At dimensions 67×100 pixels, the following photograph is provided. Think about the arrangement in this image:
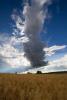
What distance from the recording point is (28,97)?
5.21 m

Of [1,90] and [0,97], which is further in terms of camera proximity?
[1,90]

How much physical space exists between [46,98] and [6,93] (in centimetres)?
125

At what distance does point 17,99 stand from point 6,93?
68 centimetres

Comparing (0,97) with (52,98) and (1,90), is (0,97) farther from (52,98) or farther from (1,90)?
(52,98)

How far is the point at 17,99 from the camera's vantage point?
528cm

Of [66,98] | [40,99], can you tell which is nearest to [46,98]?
[40,99]

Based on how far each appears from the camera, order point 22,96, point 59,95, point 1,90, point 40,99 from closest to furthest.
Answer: point 40,99 < point 22,96 < point 59,95 < point 1,90

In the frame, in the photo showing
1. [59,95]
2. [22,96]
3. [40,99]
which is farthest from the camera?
[59,95]

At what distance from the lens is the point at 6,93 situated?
5867 millimetres

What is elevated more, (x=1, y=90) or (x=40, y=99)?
(x=1, y=90)

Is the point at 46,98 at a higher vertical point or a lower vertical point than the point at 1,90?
lower

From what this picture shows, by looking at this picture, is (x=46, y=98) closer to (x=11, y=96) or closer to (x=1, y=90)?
(x=11, y=96)

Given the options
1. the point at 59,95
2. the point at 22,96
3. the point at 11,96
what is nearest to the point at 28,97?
the point at 22,96

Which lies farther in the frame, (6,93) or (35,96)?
(6,93)
